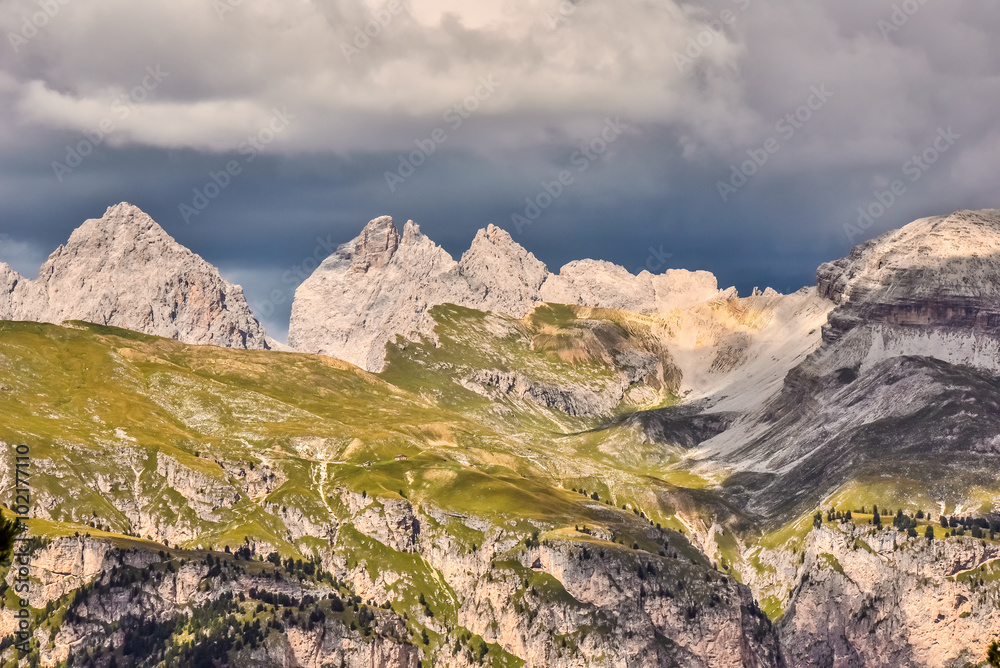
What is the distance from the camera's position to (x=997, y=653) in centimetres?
5606

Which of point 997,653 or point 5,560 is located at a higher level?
point 5,560

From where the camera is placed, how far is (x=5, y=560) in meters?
52.0

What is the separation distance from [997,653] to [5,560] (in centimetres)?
4788

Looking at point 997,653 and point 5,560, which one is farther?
point 997,653
